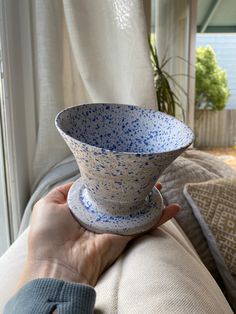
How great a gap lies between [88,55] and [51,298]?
2.79 feet

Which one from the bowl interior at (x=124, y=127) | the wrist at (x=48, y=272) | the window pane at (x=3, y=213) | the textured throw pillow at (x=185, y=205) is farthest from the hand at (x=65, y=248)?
the window pane at (x=3, y=213)

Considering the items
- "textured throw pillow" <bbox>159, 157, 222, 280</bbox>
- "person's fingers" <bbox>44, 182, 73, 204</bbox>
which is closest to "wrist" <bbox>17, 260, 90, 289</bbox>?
"person's fingers" <bbox>44, 182, 73, 204</bbox>

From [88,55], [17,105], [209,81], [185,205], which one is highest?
[88,55]

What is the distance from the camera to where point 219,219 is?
1.07 m

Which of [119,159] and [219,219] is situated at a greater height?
[119,159]

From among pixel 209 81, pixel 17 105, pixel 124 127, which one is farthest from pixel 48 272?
pixel 209 81

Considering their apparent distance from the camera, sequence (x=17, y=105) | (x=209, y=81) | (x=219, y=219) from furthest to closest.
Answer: (x=209, y=81) → (x=17, y=105) → (x=219, y=219)

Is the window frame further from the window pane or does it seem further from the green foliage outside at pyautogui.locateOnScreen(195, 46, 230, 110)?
the green foliage outside at pyautogui.locateOnScreen(195, 46, 230, 110)

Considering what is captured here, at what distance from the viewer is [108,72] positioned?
125 cm

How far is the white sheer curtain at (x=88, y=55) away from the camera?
1.17 meters

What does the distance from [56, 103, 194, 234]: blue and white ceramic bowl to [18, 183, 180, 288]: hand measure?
0.02 meters

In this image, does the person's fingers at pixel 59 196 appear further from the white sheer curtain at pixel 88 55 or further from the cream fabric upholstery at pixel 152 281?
the white sheer curtain at pixel 88 55

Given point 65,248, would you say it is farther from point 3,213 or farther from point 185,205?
point 3,213

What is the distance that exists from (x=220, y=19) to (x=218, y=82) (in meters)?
0.68
